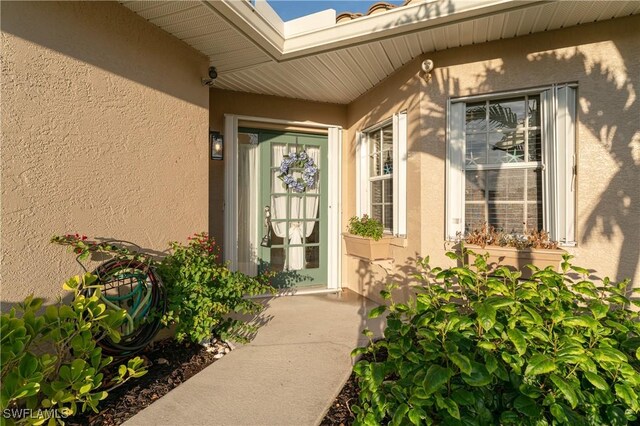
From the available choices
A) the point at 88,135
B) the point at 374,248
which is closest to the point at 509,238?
the point at 374,248

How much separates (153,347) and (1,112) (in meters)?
1.80

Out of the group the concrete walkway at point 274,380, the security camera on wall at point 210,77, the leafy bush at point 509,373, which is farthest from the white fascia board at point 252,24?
the concrete walkway at point 274,380

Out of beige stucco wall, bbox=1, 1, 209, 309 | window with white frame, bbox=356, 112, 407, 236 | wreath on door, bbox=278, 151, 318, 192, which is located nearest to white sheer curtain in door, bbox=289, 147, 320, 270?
wreath on door, bbox=278, 151, 318, 192

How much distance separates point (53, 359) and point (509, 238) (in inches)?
125

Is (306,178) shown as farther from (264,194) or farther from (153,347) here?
(153,347)

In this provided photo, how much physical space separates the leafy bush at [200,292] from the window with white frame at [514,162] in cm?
199

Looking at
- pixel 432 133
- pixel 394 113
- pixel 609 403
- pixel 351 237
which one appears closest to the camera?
pixel 609 403

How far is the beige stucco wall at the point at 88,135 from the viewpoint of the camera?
174cm

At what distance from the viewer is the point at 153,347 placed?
237 centimetres

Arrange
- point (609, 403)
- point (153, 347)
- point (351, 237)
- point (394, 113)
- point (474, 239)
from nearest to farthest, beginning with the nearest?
point (609, 403), point (153, 347), point (474, 239), point (394, 113), point (351, 237)

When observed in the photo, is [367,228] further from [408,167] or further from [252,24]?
[252,24]

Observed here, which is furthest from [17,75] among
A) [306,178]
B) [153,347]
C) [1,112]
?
[306,178]

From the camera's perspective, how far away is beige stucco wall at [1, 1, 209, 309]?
1.74 m

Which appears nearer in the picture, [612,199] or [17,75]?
[17,75]
